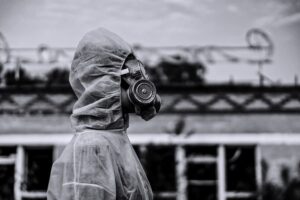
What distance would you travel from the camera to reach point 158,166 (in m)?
11.6

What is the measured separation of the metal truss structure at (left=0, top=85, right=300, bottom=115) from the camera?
500 inches

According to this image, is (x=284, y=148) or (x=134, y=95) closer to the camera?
(x=134, y=95)

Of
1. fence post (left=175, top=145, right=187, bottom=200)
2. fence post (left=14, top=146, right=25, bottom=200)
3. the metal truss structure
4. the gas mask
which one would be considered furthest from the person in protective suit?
the metal truss structure

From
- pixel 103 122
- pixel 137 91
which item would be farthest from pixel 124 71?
pixel 103 122

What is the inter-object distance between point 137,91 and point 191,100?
10544mm

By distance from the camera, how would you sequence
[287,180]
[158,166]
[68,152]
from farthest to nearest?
[287,180] → [158,166] → [68,152]

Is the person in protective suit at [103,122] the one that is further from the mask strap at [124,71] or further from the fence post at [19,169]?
the fence post at [19,169]

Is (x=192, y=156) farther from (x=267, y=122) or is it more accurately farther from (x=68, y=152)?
(x=68, y=152)

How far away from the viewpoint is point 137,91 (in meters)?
2.35

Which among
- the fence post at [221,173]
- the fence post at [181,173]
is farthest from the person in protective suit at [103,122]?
the fence post at [221,173]

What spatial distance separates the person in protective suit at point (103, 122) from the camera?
217cm

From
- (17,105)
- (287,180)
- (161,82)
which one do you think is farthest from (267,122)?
(17,105)

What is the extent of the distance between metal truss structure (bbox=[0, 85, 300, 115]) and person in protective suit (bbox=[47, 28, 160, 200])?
1025cm

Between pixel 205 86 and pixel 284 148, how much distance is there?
7.46 ft
